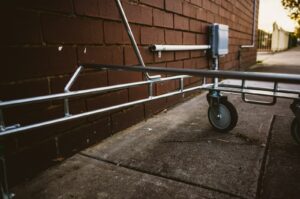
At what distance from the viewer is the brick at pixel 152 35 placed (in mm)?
2415

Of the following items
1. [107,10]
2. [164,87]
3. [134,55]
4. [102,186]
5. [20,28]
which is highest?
[107,10]

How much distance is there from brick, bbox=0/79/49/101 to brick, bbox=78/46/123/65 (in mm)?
343

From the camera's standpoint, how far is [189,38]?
132 inches

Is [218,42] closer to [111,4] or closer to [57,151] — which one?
[111,4]

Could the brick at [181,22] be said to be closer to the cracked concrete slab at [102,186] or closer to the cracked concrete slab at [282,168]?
the cracked concrete slab at [282,168]

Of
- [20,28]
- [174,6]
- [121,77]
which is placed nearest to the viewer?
[20,28]

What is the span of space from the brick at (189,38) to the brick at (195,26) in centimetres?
9

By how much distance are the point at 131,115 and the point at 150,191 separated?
1.12m

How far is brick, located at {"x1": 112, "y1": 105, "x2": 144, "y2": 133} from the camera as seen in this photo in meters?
2.16

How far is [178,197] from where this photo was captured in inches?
48.8

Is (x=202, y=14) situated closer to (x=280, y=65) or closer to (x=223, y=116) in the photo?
(x=223, y=116)

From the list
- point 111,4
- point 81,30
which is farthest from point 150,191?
point 111,4

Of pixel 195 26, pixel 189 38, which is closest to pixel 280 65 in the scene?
pixel 195 26

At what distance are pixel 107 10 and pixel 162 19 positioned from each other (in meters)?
0.91
